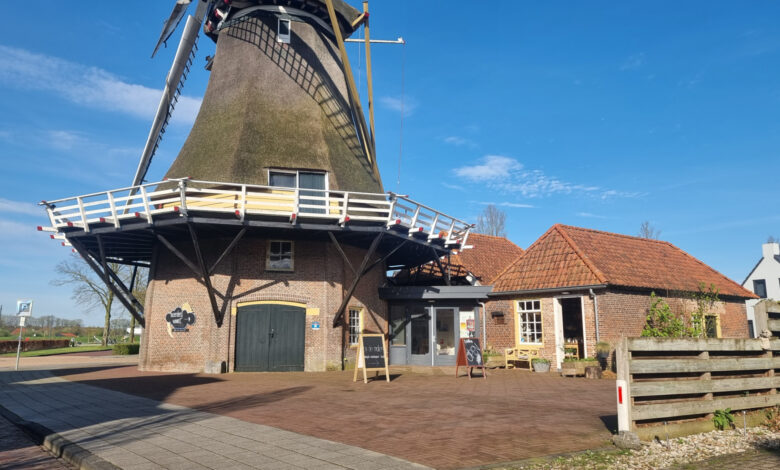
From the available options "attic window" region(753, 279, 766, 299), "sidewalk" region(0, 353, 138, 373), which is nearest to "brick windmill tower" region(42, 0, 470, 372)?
"sidewalk" region(0, 353, 138, 373)

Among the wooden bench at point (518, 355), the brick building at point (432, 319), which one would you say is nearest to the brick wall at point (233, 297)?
the brick building at point (432, 319)

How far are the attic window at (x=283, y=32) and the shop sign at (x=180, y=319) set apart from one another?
33.9 feet

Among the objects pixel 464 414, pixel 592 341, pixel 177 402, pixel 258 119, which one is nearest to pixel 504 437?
pixel 464 414

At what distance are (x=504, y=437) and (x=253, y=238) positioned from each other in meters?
12.1

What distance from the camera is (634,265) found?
19.5 meters

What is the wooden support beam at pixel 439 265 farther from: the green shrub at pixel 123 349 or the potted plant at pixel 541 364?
the green shrub at pixel 123 349

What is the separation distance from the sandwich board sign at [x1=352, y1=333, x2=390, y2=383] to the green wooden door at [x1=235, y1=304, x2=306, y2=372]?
2870 millimetres

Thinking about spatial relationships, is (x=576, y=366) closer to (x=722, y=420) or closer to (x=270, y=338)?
(x=722, y=420)

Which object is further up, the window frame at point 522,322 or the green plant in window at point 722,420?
the window frame at point 522,322

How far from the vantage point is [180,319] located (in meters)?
16.9

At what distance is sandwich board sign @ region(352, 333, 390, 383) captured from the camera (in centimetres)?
1444

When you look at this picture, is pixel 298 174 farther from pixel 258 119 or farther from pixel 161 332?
pixel 161 332

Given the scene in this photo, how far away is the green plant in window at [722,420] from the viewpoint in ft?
23.4

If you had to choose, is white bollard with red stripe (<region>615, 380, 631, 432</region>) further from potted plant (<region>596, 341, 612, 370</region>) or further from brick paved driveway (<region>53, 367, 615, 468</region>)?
potted plant (<region>596, 341, 612, 370</region>)
